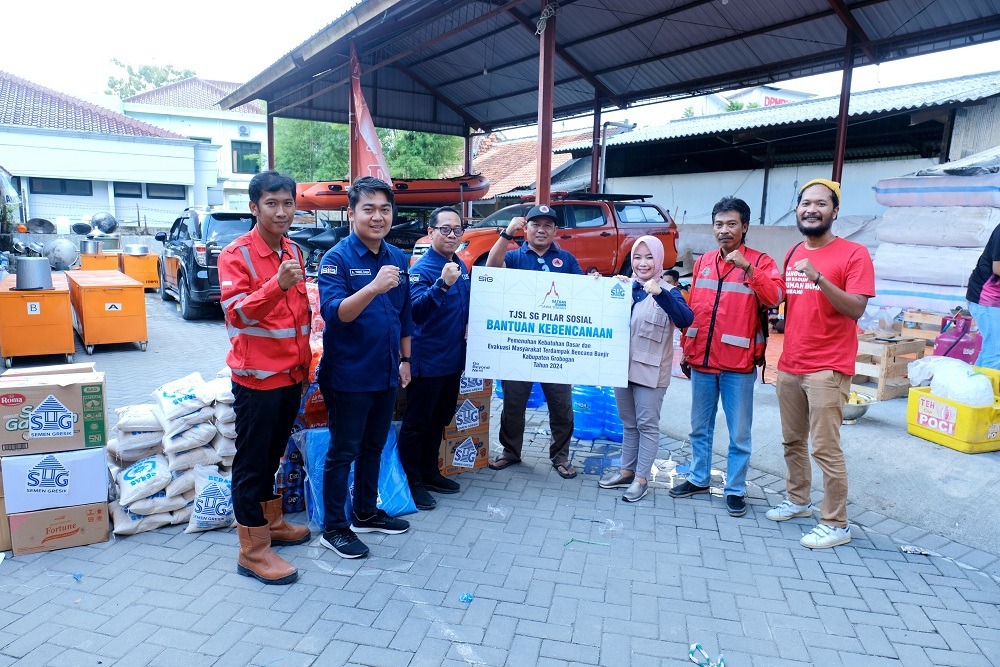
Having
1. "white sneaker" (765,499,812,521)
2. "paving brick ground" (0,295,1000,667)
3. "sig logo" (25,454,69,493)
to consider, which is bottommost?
"paving brick ground" (0,295,1000,667)

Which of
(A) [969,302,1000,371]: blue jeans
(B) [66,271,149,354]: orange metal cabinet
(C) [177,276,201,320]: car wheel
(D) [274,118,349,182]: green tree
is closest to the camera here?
(A) [969,302,1000,371]: blue jeans

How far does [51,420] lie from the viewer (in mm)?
3400

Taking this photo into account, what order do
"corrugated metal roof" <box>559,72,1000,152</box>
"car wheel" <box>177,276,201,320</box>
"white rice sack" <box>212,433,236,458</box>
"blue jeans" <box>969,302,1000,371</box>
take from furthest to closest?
"corrugated metal roof" <box>559,72,1000,152</box> < "car wheel" <box>177,276,201,320</box> < "blue jeans" <box>969,302,1000,371</box> < "white rice sack" <box>212,433,236,458</box>

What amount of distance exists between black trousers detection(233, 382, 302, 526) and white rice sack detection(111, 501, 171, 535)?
0.82m

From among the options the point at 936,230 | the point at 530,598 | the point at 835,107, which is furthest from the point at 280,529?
the point at 835,107

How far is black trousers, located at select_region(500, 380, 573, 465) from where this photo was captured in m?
4.71

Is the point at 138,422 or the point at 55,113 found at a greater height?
the point at 55,113

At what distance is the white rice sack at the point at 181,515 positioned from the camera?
3.73 metres

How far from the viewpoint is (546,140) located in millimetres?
9406

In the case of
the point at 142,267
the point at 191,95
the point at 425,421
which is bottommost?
the point at 425,421

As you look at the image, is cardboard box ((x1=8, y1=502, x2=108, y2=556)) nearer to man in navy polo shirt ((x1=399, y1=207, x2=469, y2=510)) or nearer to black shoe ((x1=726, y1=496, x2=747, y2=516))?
man in navy polo shirt ((x1=399, y1=207, x2=469, y2=510))

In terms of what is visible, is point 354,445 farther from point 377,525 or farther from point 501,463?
point 501,463

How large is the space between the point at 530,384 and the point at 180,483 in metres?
2.39

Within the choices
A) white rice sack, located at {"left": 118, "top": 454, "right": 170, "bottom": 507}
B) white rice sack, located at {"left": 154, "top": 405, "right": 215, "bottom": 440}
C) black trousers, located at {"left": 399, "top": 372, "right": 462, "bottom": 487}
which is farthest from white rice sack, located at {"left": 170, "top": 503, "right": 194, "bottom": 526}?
black trousers, located at {"left": 399, "top": 372, "right": 462, "bottom": 487}
